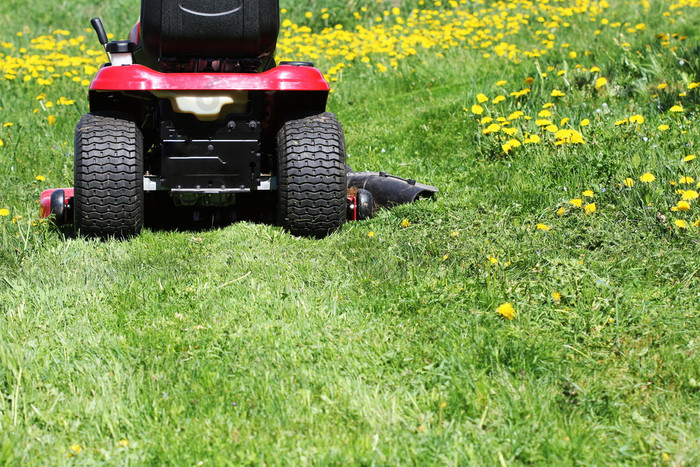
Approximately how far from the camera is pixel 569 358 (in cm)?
271

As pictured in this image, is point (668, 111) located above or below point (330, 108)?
above

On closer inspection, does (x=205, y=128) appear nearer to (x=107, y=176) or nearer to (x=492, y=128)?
(x=107, y=176)

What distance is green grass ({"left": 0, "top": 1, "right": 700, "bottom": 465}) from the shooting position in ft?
7.45

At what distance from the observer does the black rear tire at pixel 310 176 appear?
4059 millimetres

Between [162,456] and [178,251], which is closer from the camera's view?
[162,456]

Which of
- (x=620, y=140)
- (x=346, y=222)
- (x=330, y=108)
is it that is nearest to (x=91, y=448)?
(x=346, y=222)

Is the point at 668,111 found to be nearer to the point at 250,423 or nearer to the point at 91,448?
the point at 250,423

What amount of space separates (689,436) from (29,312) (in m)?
2.40

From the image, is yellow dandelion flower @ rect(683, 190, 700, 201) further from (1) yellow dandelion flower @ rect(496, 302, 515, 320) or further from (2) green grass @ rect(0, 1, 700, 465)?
(1) yellow dandelion flower @ rect(496, 302, 515, 320)

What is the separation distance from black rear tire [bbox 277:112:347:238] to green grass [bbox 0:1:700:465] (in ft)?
0.52

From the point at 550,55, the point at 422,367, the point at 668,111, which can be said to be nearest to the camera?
the point at 422,367

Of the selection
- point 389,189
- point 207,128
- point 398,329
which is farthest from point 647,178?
point 207,128

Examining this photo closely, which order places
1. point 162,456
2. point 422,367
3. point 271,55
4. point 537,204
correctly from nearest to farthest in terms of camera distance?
point 162,456 → point 422,367 → point 537,204 → point 271,55

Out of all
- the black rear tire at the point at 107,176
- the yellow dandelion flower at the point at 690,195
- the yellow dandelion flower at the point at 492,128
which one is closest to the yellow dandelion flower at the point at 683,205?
the yellow dandelion flower at the point at 690,195
